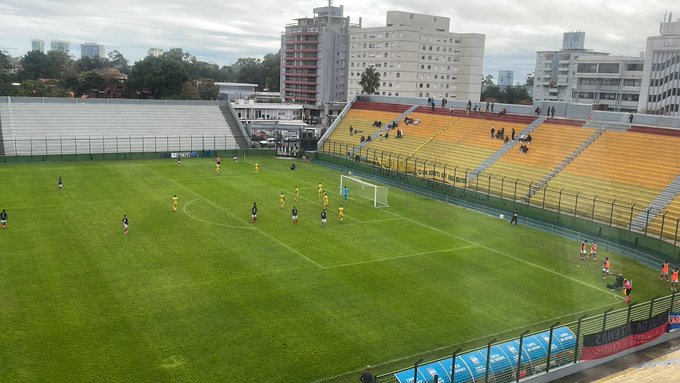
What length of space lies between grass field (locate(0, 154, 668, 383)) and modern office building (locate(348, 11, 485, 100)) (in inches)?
3225

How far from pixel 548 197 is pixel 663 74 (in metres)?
70.4

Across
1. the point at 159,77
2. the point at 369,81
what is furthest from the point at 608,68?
the point at 159,77

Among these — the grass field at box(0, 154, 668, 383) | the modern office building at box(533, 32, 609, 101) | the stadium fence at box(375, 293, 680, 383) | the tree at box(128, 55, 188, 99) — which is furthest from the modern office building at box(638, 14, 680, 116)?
the stadium fence at box(375, 293, 680, 383)

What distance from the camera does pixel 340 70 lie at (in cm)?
13950

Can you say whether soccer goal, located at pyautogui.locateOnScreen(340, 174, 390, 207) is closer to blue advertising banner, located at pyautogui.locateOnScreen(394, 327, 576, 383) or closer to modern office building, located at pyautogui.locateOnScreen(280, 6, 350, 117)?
blue advertising banner, located at pyautogui.locateOnScreen(394, 327, 576, 383)

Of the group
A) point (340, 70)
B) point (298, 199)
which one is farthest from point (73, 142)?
point (340, 70)

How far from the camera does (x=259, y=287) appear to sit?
82.9 ft

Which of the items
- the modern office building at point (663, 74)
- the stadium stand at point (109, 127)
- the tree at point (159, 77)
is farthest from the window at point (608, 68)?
the tree at point (159, 77)

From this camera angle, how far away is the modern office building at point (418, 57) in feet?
396

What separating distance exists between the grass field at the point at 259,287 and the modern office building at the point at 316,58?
322 ft

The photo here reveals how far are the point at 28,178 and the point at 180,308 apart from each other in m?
34.7

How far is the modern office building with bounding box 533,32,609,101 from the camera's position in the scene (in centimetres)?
14500

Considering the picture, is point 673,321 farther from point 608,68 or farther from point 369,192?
point 608,68

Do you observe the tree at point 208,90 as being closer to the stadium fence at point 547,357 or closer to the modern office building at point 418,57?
the modern office building at point 418,57
